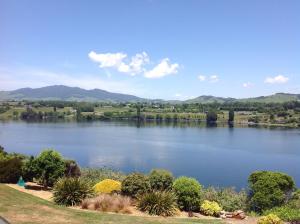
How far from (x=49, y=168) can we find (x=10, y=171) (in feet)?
8.19

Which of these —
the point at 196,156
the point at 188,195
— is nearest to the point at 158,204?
the point at 188,195

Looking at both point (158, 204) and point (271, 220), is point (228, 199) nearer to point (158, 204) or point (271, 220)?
point (158, 204)

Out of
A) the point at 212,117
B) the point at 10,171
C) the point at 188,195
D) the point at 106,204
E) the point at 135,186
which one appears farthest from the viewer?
the point at 212,117

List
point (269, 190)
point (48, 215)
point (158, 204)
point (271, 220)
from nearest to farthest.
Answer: point (271, 220), point (48, 215), point (158, 204), point (269, 190)

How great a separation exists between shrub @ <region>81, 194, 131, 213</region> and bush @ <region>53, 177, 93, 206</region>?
2.76 feet

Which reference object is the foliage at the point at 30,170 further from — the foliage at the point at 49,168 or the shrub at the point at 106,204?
the shrub at the point at 106,204

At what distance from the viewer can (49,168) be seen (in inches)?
987

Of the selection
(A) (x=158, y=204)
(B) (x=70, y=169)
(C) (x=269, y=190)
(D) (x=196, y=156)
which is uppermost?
(B) (x=70, y=169)

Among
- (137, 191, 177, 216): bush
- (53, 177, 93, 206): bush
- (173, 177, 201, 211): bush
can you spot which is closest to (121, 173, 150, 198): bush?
(173, 177, 201, 211): bush

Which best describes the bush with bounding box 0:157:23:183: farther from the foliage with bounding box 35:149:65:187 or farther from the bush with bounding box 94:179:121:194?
the bush with bounding box 94:179:121:194

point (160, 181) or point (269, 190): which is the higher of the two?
point (160, 181)

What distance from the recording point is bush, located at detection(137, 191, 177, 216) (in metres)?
18.1

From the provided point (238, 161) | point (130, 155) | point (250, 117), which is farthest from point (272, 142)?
point (250, 117)

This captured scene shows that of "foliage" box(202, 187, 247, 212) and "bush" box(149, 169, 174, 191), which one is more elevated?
"bush" box(149, 169, 174, 191)
